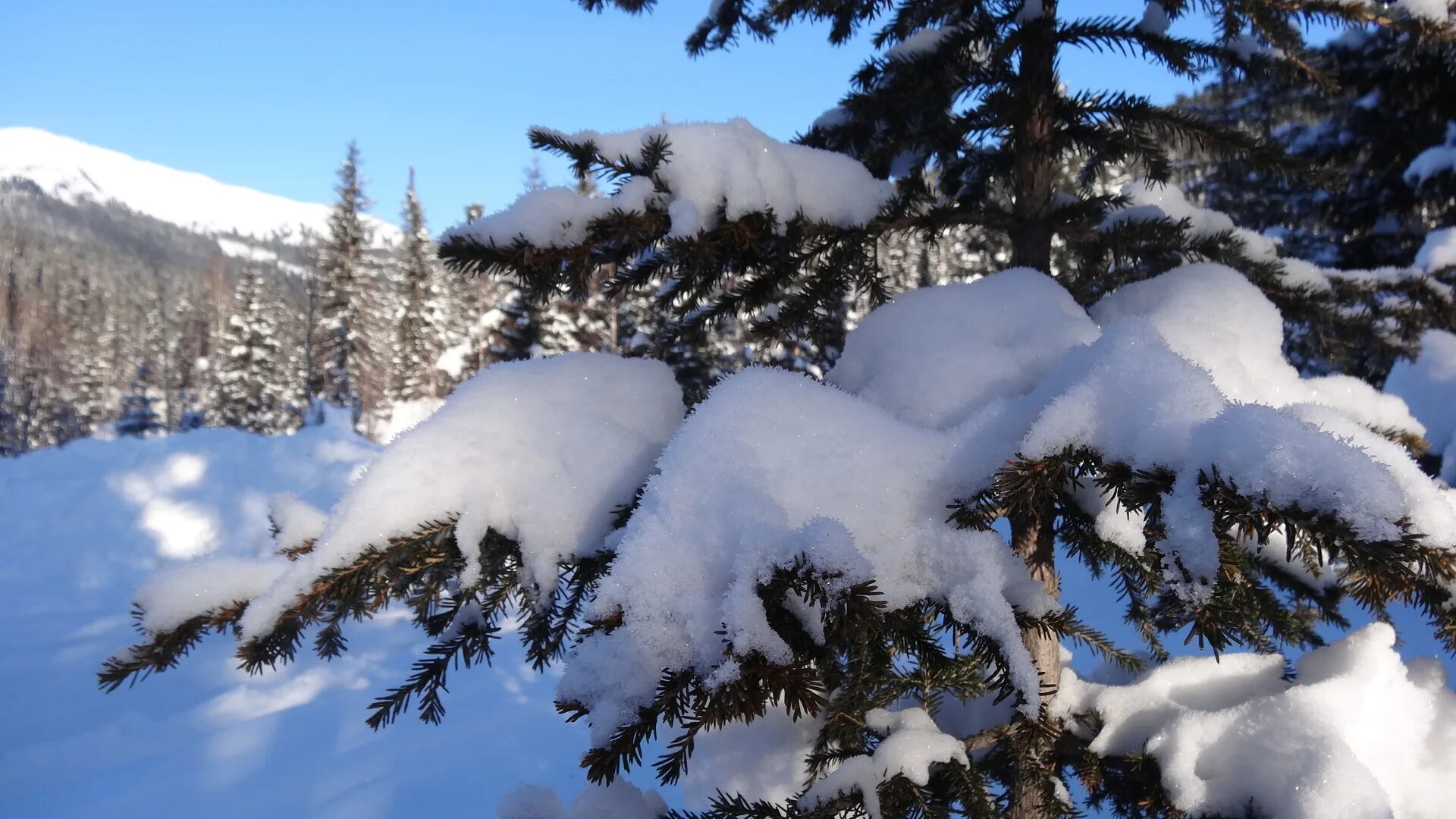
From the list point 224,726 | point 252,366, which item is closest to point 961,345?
point 224,726

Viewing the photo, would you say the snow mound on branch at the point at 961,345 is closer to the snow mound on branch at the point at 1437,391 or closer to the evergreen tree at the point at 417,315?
the snow mound on branch at the point at 1437,391

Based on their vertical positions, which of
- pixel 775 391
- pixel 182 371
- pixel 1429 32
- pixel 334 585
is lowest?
pixel 182 371

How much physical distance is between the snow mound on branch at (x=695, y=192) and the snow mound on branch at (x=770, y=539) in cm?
58

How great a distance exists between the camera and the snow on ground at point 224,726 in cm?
535

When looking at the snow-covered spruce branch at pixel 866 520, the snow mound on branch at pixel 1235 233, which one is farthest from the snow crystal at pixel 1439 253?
the snow-covered spruce branch at pixel 866 520

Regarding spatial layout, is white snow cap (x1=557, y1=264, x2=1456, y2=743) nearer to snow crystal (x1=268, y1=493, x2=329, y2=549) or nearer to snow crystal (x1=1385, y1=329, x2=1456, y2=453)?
snow crystal (x1=268, y1=493, x2=329, y2=549)

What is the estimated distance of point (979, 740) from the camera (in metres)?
1.87

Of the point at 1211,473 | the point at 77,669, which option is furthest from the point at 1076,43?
the point at 77,669

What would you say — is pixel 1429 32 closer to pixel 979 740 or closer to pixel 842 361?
pixel 842 361

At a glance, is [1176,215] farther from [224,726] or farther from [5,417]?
[5,417]

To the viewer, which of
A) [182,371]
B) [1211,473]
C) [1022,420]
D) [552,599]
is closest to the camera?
[1211,473]

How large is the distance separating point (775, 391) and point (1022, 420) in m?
0.53

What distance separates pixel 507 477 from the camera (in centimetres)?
175

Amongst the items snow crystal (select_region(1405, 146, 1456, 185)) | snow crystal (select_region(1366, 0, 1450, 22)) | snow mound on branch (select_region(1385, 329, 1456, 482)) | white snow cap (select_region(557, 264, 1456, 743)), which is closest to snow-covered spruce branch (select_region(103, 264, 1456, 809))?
white snow cap (select_region(557, 264, 1456, 743))
